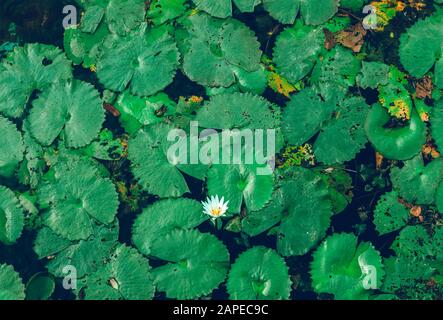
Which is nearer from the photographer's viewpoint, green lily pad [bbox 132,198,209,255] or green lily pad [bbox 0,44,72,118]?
green lily pad [bbox 132,198,209,255]

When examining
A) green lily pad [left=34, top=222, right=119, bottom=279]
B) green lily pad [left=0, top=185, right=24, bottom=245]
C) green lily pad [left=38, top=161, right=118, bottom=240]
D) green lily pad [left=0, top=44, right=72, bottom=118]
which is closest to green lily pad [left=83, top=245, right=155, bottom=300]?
green lily pad [left=34, top=222, right=119, bottom=279]

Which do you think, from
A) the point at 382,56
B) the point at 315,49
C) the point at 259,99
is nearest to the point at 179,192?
the point at 259,99

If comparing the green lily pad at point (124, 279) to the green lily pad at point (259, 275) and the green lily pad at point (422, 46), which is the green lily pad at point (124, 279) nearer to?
the green lily pad at point (259, 275)

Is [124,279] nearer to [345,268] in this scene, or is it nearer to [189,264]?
[189,264]

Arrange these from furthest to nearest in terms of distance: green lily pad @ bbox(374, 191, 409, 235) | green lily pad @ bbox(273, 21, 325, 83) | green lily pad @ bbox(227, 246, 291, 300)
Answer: green lily pad @ bbox(273, 21, 325, 83) < green lily pad @ bbox(374, 191, 409, 235) < green lily pad @ bbox(227, 246, 291, 300)

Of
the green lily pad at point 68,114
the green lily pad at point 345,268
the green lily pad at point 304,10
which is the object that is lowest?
the green lily pad at point 345,268

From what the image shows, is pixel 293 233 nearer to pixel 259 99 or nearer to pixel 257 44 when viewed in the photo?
pixel 259 99

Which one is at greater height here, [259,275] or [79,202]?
[79,202]

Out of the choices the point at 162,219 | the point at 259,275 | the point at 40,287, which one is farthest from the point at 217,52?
the point at 40,287

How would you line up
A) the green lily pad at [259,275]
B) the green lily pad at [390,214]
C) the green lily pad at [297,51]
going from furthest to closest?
the green lily pad at [297,51] → the green lily pad at [390,214] → the green lily pad at [259,275]

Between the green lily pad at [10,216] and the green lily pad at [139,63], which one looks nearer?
the green lily pad at [10,216]

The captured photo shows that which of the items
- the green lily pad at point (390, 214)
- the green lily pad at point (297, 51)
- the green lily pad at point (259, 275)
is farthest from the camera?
the green lily pad at point (297, 51)

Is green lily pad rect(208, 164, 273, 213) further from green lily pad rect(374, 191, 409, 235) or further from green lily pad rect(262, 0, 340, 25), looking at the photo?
green lily pad rect(262, 0, 340, 25)

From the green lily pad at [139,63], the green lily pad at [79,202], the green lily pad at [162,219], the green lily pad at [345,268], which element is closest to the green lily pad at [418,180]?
the green lily pad at [345,268]
